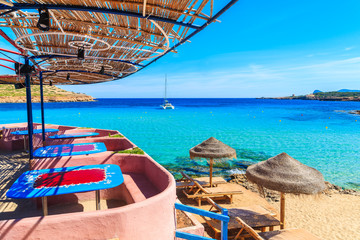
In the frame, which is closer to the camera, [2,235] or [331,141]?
[2,235]

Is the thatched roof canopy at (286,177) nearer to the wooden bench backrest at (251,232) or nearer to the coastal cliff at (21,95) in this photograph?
the wooden bench backrest at (251,232)

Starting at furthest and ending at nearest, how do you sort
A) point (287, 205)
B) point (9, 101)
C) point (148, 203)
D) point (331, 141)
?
point (9, 101) → point (331, 141) → point (287, 205) → point (148, 203)

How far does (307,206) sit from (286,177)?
15.1 feet


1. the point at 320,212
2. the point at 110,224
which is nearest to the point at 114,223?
the point at 110,224

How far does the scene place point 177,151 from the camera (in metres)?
17.7

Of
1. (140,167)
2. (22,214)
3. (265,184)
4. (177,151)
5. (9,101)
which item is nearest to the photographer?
(22,214)

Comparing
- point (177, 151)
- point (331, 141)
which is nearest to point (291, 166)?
point (177, 151)

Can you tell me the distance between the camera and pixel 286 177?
5.57 meters

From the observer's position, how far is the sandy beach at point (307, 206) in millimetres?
6278

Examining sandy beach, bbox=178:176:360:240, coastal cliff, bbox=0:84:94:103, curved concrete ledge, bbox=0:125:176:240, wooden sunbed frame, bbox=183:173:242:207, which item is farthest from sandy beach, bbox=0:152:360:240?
coastal cliff, bbox=0:84:94:103

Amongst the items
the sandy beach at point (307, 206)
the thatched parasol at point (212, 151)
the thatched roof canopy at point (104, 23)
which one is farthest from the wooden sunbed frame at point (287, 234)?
the thatched roof canopy at point (104, 23)

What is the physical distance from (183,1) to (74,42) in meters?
3.12

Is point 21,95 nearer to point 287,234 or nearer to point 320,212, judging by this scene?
point 320,212

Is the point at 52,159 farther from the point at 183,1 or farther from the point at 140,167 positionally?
the point at 183,1
